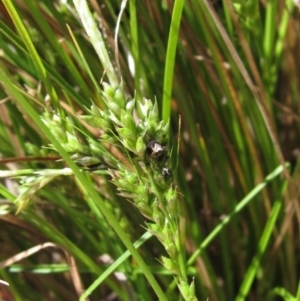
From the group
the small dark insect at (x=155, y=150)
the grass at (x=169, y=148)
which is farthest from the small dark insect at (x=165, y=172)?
the grass at (x=169, y=148)

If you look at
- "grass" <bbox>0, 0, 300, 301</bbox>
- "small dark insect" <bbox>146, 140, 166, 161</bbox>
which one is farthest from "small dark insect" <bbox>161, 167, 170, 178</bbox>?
"grass" <bbox>0, 0, 300, 301</bbox>

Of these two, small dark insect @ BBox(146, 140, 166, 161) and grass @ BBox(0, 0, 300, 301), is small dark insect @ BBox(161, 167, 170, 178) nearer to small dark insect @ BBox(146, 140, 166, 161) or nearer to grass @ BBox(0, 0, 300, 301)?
small dark insect @ BBox(146, 140, 166, 161)

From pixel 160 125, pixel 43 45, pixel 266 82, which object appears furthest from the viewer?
pixel 266 82

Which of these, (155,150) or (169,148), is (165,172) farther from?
(169,148)

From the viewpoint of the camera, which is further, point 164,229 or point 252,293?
point 252,293

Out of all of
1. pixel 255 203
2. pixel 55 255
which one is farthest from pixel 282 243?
pixel 55 255

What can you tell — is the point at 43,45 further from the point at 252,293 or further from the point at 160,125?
the point at 252,293
